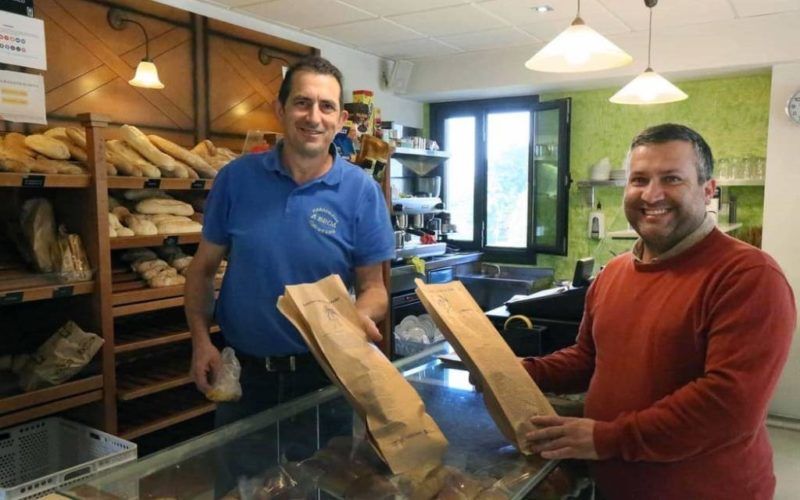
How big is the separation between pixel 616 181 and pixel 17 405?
4038 millimetres

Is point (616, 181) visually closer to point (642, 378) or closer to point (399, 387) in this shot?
point (642, 378)

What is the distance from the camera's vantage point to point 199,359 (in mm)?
1631

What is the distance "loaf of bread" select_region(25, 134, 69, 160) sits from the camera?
2.52 metres

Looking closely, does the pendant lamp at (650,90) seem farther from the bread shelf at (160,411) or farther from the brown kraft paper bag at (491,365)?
the bread shelf at (160,411)

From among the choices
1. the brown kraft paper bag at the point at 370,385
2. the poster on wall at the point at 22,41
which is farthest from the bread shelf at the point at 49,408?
the brown kraft paper bag at the point at 370,385

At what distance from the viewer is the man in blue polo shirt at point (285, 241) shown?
163 centimetres

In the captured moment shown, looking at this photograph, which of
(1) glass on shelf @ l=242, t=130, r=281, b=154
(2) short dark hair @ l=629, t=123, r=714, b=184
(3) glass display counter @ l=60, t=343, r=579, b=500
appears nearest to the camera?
(3) glass display counter @ l=60, t=343, r=579, b=500

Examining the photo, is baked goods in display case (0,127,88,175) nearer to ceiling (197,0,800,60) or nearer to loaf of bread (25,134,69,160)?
loaf of bread (25,134,69,160)

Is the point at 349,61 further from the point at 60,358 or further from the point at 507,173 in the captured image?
the point at 60,358

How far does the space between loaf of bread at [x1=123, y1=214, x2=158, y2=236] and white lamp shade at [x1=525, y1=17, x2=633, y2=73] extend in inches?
70.3

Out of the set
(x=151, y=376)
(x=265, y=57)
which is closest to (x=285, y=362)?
(x=151, y=376)

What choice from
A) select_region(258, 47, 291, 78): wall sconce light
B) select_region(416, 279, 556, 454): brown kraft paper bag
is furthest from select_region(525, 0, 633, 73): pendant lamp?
select_region(258, 47, 291, 78): wall sconce light


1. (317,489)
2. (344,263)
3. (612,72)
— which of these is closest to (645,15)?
(612,72)

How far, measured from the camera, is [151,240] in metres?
2.79
